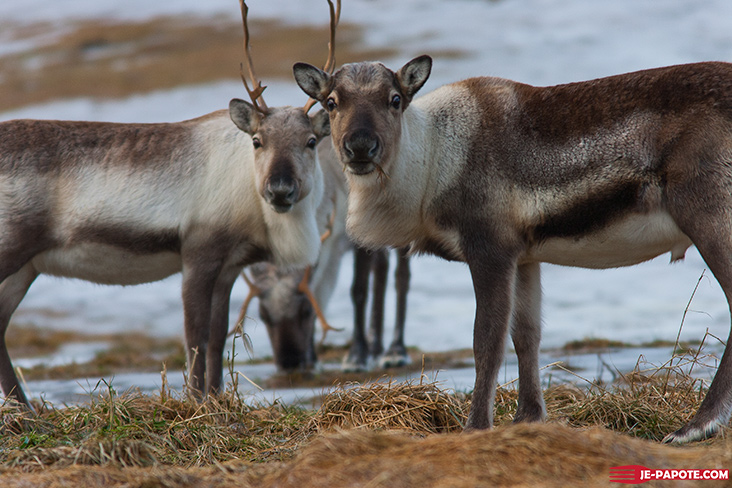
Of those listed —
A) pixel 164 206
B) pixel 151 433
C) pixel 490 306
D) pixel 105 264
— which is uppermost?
pixel 164 206

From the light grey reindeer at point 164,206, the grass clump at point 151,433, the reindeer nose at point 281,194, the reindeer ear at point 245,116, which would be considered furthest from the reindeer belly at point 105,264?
the grass clump at point 151,433

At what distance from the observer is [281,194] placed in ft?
18.5

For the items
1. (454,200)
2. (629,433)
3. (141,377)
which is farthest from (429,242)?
(141,377)

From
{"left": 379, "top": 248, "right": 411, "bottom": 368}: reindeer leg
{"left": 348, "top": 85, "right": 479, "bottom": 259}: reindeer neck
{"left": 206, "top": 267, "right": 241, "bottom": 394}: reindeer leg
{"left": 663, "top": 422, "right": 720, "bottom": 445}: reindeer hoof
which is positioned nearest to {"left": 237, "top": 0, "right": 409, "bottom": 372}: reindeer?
{"left": 379, "top": 248, "right": 411, "bottom": 368}: reindeer leg

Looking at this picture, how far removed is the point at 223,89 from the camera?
2520 cm

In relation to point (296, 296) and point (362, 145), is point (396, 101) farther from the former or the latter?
point (296, 296)

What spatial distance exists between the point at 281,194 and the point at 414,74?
4.78ft

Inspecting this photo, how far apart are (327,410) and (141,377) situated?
392 centimetres

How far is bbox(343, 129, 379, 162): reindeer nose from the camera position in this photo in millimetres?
4277

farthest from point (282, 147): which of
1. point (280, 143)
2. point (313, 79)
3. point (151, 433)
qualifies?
point (151, 433)

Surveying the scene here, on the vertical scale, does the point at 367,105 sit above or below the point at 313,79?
below

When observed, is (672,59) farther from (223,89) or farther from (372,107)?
(372,107)

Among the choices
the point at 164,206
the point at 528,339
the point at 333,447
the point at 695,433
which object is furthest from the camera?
the point at 164,206

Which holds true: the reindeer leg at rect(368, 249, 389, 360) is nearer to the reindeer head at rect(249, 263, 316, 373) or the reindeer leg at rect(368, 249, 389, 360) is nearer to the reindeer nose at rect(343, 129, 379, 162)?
the reindeer head at rect(249, 263, 316, 373)
